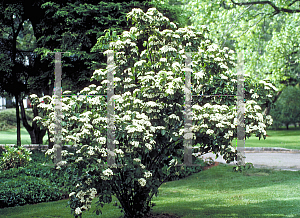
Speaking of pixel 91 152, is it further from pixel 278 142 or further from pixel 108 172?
pixel 278 142

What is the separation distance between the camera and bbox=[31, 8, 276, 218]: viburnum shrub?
4562mm

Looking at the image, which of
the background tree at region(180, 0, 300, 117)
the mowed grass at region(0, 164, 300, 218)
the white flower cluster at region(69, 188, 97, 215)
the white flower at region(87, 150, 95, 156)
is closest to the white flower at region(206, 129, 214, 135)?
the white flower at region(87, 150, 95, 156)

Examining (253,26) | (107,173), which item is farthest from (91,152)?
(253,26)

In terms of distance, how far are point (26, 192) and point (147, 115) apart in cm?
468

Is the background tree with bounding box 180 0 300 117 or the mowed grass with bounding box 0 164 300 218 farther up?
the background tree with bounding box 180 0 300 117

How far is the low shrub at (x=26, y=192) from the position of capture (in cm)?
750

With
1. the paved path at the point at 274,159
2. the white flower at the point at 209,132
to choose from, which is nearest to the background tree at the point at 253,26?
the paved path at the point at 274,159

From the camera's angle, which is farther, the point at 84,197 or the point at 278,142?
the point at 278,142

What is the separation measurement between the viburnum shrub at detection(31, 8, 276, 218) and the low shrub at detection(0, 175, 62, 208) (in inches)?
132

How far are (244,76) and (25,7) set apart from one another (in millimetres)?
12687

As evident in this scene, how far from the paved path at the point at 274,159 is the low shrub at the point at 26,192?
6.90 m

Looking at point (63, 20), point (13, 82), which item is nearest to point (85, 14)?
point (63, 20)

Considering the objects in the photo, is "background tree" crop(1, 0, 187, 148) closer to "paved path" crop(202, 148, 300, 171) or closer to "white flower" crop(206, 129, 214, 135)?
"paved path" crop(202, 148, 300, 171)

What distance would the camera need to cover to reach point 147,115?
506 centimetres
